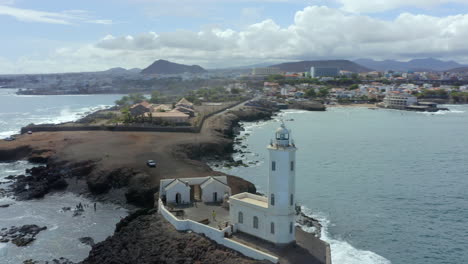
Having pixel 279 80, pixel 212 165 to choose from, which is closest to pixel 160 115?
pixel 212 165

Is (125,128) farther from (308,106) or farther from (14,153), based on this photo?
(308,106)

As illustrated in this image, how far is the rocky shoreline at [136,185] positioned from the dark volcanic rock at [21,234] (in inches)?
192

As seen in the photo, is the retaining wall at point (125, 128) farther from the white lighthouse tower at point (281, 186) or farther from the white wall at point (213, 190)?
the white lighthouse tower at point (281, 186)

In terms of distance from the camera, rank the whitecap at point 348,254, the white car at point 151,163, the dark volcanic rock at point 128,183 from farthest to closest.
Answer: the white car at point 151,163 < the dark volcanic rock at point 128,183 < the whitecap at point 348,254

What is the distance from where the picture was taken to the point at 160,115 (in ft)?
178

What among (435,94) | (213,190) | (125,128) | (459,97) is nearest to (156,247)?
(213,190)

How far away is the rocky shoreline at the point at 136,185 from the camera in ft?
56.7

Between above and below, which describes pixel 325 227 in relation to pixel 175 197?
below

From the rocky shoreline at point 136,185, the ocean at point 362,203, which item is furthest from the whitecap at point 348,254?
the rocky shoreline at point 136,185

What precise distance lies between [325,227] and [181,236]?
946cm

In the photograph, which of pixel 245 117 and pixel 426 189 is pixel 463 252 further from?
pixel 245 117

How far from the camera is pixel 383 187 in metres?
31.4

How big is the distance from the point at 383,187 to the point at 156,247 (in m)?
20.1

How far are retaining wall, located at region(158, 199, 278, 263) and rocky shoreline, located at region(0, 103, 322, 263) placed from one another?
24cm
